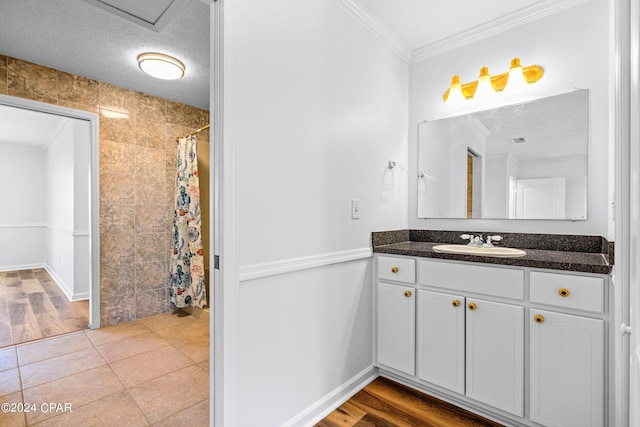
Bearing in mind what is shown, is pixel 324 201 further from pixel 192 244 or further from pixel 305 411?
pixel 192 244

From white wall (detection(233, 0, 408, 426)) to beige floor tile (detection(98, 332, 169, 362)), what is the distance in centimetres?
161

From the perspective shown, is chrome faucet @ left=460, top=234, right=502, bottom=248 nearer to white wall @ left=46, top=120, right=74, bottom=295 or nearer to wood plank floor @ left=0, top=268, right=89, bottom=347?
wood plank floor @ left=0, top=268, right=89, bottom=347

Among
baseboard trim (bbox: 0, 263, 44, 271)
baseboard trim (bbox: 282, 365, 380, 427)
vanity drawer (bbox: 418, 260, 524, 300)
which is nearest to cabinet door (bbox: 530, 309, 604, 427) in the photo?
vanity drawer (bbox: 418, 260, 524, 300)

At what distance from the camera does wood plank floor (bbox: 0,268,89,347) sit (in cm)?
283

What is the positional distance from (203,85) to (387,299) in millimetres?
2619

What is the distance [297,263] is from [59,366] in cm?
208

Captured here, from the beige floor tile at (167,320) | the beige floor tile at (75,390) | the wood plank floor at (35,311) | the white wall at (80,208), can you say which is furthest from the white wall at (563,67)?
the white wall at (80,208)

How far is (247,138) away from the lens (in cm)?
135

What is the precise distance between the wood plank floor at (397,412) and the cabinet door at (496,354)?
0.15 m

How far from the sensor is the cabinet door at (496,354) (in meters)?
1.54

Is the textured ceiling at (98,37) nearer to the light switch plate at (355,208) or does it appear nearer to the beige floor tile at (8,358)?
the light switch plate at (355,208)

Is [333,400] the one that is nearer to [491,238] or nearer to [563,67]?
[491,238]

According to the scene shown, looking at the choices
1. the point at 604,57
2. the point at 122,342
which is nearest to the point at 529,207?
the point at 604,57

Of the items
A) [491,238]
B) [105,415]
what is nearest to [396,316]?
[491,238]
